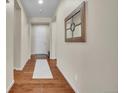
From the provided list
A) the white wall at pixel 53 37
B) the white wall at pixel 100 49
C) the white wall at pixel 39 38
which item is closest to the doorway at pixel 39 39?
the white wall at pixel 39 38

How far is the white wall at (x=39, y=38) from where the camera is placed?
41.0ft

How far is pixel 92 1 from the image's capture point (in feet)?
7.48

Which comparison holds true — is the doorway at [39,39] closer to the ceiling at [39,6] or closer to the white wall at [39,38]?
the white wall at [39,38]

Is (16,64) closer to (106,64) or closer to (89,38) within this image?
(89,38)

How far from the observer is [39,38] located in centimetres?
1252

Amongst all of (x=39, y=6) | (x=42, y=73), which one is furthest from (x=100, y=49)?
(x=39, y=6)

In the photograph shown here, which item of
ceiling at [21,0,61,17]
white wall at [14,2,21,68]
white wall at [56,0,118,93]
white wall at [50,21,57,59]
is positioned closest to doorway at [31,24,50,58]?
white wall at [50,21,57,59]

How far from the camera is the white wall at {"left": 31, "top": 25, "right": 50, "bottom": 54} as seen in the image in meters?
12.5

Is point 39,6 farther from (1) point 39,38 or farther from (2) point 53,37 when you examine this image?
(1) point 39,38

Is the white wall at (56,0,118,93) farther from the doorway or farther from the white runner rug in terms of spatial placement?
the doorway

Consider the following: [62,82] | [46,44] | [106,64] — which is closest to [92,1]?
[106,64]

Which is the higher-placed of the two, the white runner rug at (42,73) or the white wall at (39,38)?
the white wall at (39,38)

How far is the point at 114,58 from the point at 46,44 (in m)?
11.1

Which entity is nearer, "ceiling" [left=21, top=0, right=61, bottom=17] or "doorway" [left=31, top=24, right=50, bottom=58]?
"ceiling" [left=21, top=0, right=61, bottom=17]
